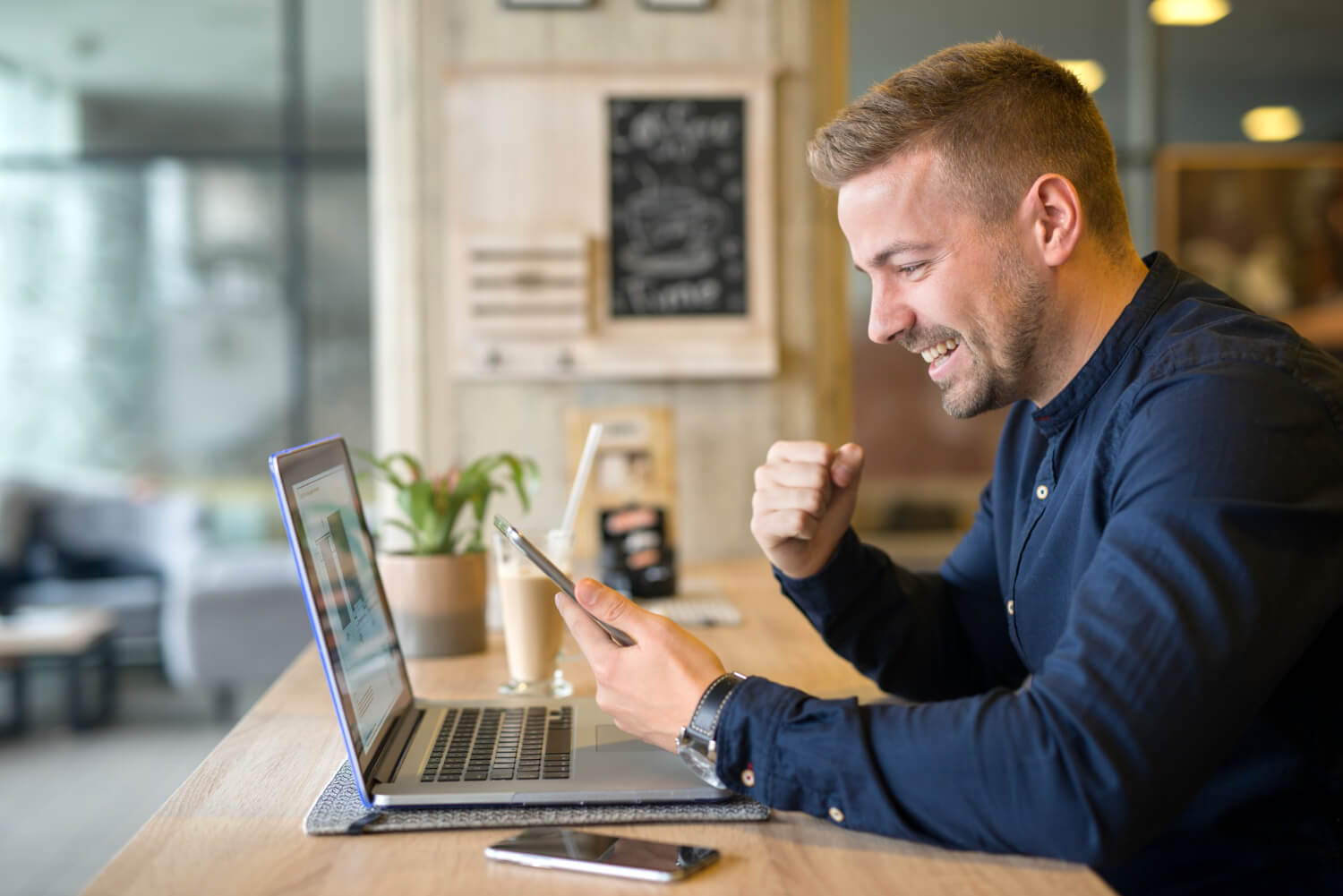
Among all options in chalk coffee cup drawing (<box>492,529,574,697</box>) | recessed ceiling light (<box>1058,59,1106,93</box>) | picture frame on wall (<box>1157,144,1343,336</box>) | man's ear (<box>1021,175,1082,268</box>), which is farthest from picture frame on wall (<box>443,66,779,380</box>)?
picture frame on wall (<box>1157,144,1343,336</box>)

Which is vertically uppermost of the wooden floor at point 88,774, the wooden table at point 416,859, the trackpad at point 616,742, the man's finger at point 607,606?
the man's finger at point 607,606

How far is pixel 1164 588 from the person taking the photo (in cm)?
77

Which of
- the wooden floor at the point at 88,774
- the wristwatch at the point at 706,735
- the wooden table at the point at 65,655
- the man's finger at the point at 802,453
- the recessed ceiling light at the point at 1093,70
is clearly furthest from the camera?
the recessed ceiling light at the point at 1093,70

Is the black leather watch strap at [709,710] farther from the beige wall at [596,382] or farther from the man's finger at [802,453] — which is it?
the beige wall at [596,382]

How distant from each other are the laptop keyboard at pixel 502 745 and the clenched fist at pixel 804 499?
279 millimetres

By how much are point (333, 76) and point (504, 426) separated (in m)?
3.08

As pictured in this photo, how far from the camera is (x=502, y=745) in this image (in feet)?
3.37

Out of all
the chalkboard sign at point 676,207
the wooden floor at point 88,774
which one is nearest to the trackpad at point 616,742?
the chalkboard sign at point 676,207

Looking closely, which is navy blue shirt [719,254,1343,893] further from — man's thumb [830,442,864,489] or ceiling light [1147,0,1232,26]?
ceiling light [1147,0,1232,26]

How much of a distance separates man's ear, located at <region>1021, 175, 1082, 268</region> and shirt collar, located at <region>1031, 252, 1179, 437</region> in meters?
0.08

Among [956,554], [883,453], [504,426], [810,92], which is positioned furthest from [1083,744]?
[883,453]

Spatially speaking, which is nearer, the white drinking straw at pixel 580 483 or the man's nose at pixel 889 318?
the man's nose at pixel 889 318

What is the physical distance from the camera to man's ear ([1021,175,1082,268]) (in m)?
1.07

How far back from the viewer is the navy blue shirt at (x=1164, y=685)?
2.44 ft
